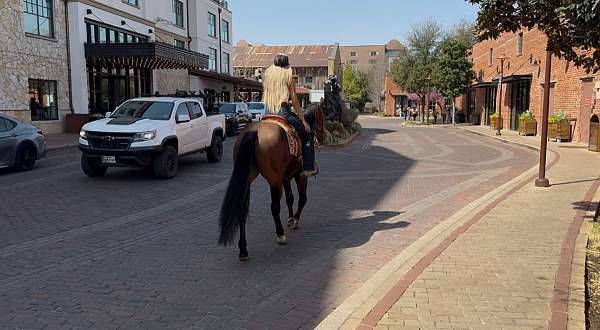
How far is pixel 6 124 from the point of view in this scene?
12500 millimetres

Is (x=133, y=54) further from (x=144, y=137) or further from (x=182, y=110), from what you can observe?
(x=144, y=137)

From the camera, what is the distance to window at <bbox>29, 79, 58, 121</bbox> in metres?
22.0

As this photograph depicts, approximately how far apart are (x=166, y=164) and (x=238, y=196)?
6366mm

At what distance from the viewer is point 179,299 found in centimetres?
459

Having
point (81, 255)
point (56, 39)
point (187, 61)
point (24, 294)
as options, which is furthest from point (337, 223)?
point (187, 61)

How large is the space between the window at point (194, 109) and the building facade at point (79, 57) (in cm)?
1106

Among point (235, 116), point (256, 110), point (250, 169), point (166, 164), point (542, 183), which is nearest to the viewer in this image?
point (250, 169)

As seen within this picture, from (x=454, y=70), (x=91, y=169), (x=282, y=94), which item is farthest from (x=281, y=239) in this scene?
(x=454, y=70)

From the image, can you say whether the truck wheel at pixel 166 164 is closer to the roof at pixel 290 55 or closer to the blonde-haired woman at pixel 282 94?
the blonde-haired woman at pixel 282 94

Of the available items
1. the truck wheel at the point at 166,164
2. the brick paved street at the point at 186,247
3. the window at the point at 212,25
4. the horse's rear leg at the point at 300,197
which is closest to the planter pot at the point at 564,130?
the brick paved street at the point at 186,247

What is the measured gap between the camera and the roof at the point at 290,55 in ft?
280

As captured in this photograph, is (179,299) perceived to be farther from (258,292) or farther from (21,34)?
(21,34)

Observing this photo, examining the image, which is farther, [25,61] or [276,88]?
[25,61]

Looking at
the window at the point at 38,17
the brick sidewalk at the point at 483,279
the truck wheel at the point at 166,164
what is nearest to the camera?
the brick sidewalk at the point at 483,279
